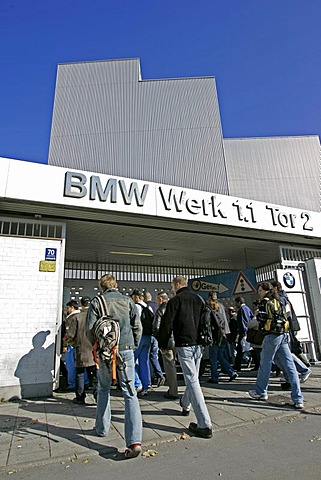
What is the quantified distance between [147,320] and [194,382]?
235cm

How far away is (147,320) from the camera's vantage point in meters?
5.80

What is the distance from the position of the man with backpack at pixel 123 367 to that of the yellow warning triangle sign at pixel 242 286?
7.61 meters

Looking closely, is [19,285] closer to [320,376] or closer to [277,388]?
[277,388]

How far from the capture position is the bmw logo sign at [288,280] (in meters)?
8.98

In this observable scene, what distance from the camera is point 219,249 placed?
34.4 feet

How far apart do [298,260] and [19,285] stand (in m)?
8.40

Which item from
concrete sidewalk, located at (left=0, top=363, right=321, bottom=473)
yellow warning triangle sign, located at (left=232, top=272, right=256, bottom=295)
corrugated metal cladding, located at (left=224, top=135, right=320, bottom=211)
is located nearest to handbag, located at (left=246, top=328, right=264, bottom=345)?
concrete sidewalk, located at (left=0, top=363, right=321, bottom=473)

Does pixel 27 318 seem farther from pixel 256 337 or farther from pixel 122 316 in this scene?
pixel 256 337

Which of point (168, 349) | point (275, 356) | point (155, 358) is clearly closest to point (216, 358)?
point (155, 358)

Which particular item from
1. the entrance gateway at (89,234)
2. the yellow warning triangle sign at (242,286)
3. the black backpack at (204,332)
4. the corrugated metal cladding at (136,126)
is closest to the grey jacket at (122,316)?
the black backpack at (204,332)

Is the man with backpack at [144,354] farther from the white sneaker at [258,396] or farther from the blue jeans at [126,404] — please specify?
the blue jeans at [126,404]

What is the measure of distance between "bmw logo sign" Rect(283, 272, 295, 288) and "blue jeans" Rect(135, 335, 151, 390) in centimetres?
511

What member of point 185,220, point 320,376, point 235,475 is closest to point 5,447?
point 235,475

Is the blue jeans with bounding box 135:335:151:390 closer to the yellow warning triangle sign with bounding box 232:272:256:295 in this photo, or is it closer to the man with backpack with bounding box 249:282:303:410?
the man with backpack with bounding box 249:282:303:410
